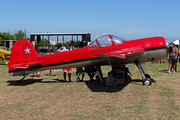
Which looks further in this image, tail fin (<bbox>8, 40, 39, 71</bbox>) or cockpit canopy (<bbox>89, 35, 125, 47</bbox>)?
tail fin (<bbox>8, 40, 39, 71</bbox>)

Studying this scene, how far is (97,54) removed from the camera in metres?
7.78

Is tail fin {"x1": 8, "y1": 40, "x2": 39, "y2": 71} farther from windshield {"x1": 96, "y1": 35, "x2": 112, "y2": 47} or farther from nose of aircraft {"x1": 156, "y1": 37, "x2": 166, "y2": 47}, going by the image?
nose of aircraft {"x1": 156, "y1": 37, "x2": 166, "y2": 47}

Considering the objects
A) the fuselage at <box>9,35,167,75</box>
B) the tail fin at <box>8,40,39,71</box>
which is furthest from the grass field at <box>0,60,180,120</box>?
the tail fin at <box>8,40,39,71</box>

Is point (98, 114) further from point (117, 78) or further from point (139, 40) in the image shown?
point (139, 40)

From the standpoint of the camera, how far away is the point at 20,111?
4902 millimetres

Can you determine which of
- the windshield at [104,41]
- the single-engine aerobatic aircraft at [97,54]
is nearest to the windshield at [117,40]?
the single-engine aerobatic aircraft at [97,54]

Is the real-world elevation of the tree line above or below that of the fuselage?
above

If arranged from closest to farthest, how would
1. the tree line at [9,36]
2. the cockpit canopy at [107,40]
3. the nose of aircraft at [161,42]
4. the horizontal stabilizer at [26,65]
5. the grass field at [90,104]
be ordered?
the grass field at [90,104] → the nose of aircraft at [161,42] → the cockpit canopy at [107,40] → the horizontal stabilizer at [26,65] → the tree line at [9,36]

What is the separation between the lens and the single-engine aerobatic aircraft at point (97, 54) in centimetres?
792

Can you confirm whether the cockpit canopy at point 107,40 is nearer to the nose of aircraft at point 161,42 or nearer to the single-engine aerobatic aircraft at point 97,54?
the single-engine aerobatic aircraft at point 97,54

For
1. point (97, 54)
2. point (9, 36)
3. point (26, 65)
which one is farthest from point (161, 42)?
point (9, 36)

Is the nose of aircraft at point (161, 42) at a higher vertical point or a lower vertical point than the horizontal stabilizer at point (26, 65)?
higher

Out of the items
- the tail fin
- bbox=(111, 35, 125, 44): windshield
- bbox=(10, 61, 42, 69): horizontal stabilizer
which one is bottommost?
bbox=(10, 61, 42, 69): horizontal stabilizer

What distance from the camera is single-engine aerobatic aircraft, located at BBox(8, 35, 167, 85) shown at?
7922 millimetres
